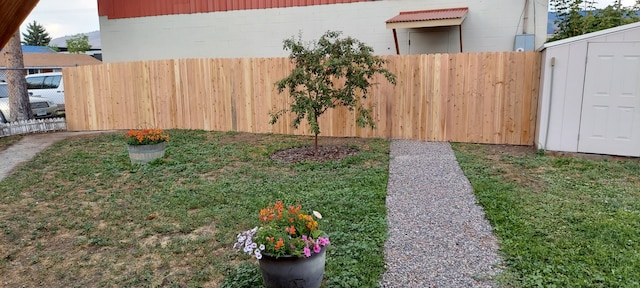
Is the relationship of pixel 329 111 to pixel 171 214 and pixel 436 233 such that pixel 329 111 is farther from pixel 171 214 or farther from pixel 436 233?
pixel 436 233

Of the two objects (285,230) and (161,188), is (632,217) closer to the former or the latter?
(285,230)

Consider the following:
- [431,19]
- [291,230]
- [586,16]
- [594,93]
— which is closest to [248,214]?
[291,230]

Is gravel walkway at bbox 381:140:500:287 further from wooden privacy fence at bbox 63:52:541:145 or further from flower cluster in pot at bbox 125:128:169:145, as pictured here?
flower cluster in pot at bbox 125:128:169:145

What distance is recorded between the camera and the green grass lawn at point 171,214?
11.2 feet

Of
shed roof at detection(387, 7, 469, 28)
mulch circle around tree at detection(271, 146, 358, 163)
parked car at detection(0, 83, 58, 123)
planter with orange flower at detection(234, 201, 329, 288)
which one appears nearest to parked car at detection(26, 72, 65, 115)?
parked car at detection(0, 83, 58, 123)

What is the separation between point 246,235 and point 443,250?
1.79 meters

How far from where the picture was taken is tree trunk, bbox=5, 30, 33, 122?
1088cm

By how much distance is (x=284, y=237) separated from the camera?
278 centimetres

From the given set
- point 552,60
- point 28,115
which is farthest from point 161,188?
point 28,115

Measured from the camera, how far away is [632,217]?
4250 mm

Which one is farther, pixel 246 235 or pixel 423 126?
pixel 423 126

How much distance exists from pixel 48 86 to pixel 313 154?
11315 mm

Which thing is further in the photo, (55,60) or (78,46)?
(78,46)

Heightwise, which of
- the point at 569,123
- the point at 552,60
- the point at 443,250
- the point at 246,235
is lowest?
the point at 443,250
